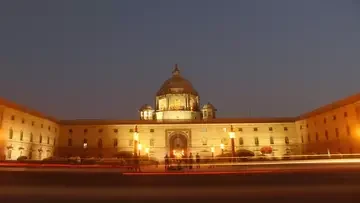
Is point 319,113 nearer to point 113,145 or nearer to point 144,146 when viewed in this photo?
point 144,146

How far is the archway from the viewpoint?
60.4 metres

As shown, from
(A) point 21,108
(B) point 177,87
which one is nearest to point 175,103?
(B) point 177,87

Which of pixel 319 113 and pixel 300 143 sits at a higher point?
pixel 319 113

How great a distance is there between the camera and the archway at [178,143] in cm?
6041

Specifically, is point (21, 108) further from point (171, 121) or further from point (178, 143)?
point (178, 143)

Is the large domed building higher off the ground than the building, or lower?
higher

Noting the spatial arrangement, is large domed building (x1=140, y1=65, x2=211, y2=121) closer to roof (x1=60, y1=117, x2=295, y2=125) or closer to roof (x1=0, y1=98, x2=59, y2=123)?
roof (x1=60, y1=117, x2=295, y2=125)

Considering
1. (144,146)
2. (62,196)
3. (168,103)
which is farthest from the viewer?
(168,103)

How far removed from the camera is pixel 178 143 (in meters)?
62.9

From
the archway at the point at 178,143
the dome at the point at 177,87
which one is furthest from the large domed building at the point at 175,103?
the archway at the point at 178,143

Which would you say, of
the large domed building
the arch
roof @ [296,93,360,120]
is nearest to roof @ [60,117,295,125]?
the arch

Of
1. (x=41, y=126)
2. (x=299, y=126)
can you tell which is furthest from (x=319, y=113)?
(x=41, y=126)

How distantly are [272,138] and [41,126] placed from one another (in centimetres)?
4240

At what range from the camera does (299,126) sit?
6075cm
